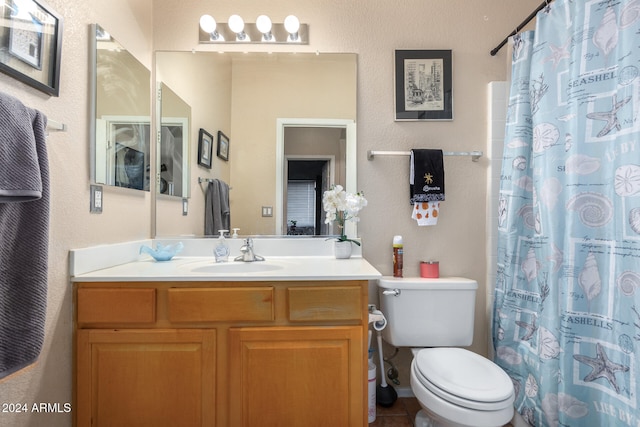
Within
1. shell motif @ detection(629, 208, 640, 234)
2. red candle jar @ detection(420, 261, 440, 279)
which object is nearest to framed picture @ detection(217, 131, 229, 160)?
red candle jar @ detection(420, 261, 440, 279)

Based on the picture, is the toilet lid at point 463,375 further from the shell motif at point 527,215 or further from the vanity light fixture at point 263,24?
the vanity light fixture at point 263,24

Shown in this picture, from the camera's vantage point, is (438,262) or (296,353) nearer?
(296,353)

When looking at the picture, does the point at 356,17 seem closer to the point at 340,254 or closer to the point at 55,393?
the point at 340,254

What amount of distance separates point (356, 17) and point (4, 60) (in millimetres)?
1585

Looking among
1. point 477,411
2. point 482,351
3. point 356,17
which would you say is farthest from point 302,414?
point 356,17

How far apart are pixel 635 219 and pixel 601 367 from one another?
57 centimetres

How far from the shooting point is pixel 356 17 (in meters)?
1.82

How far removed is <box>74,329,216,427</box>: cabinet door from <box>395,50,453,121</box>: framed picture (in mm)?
1596

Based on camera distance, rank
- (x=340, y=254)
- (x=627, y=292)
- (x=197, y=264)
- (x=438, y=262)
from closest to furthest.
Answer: (x=627, y=292), (x=197, y=264), (x=340, y=254), (x=438, y=262)

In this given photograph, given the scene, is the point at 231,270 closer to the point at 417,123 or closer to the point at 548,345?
the point at 417,123

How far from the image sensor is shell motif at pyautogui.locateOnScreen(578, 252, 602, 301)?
120 centimetres

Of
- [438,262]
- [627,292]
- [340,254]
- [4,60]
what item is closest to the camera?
[4,60]

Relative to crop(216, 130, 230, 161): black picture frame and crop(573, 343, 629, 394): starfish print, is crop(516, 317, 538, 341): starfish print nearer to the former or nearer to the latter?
crop(573, 343, 629, 394): starfish print

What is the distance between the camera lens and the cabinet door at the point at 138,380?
3.85ft
